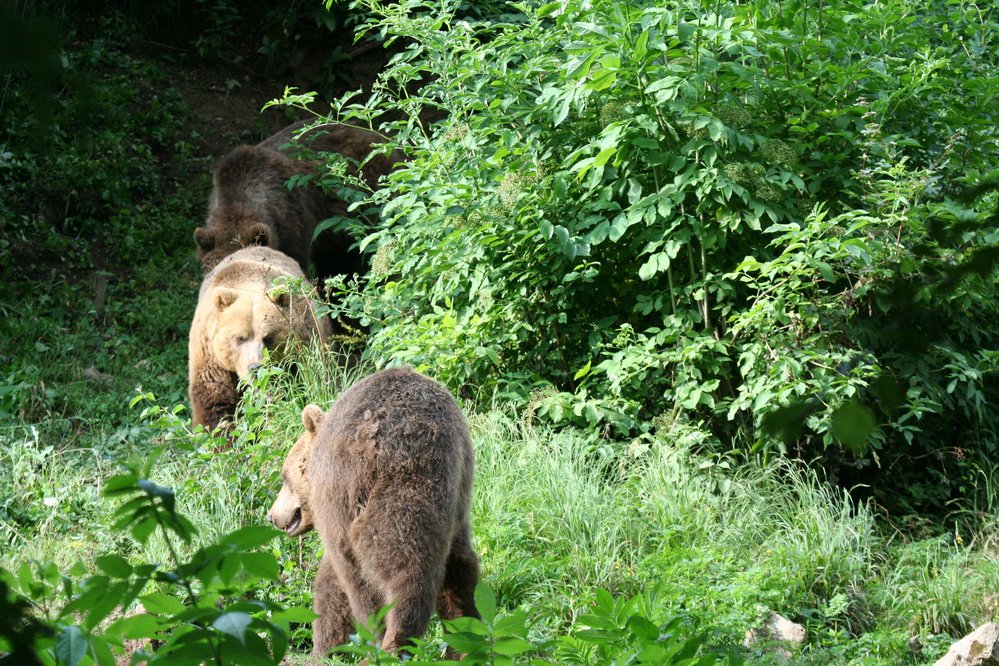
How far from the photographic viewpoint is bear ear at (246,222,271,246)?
357 inches

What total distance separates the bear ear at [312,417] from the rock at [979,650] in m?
2.97

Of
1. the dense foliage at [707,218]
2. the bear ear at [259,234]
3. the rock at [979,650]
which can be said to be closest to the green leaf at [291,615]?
the rock at [979,650]

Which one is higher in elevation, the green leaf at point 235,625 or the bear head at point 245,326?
the green leaf at point 235,625

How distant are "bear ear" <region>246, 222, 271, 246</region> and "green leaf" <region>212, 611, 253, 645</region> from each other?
7691 millimetres

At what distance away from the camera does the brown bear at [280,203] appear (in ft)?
30.7

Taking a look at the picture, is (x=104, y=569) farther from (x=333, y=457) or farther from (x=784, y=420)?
(x=333, y=457)

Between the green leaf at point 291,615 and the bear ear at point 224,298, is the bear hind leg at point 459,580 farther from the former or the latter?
the bear ear at point 224,298

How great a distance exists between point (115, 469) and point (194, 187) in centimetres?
610

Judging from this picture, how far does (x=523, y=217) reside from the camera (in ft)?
22.0

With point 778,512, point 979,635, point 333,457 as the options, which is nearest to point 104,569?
point 333,457

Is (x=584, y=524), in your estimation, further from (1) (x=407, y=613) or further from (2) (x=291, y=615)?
(2) (x=291, y=615)

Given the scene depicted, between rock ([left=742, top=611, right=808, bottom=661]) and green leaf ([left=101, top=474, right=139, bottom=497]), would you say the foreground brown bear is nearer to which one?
rock ([left=742, top=611, right=808, bottom=661])

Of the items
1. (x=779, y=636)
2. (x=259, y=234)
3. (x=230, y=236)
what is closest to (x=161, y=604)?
(x=779, y=636)

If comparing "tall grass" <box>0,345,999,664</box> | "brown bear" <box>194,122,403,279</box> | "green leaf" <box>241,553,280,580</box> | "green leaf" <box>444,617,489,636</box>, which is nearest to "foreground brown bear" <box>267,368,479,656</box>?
"tall grass" <box>0,345,999,664</box>
